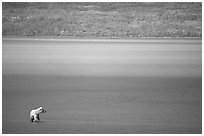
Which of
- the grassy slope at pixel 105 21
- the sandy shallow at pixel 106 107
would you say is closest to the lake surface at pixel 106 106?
the sandy shallow at pixel 106 107

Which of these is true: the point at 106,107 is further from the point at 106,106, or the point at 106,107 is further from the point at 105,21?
the point at 105,21

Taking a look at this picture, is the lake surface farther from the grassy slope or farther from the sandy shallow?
the grassy slope

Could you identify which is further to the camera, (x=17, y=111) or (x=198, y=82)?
(x=198, y=82)

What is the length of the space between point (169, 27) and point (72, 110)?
18.7 meters

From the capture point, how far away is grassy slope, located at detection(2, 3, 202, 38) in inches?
882

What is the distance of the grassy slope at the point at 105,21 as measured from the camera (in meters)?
→ 22.4

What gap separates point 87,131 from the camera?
13.1ft

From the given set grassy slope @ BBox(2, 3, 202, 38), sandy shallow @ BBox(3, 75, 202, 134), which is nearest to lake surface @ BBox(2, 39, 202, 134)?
sandy shallow @ BBox(3, 75, 202, 134)

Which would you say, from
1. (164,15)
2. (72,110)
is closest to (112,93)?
(72,110)

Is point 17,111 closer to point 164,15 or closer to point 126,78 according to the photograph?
point 126,78

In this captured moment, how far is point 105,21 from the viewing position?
2266 centimetres

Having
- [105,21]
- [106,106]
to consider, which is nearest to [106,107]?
[106,106]

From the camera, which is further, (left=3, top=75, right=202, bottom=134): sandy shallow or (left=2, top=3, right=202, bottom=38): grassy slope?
(left=2, top=3, right=202, bottom=38): grassy slope

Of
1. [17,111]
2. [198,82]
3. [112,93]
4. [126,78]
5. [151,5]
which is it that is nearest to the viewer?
[17,111]
